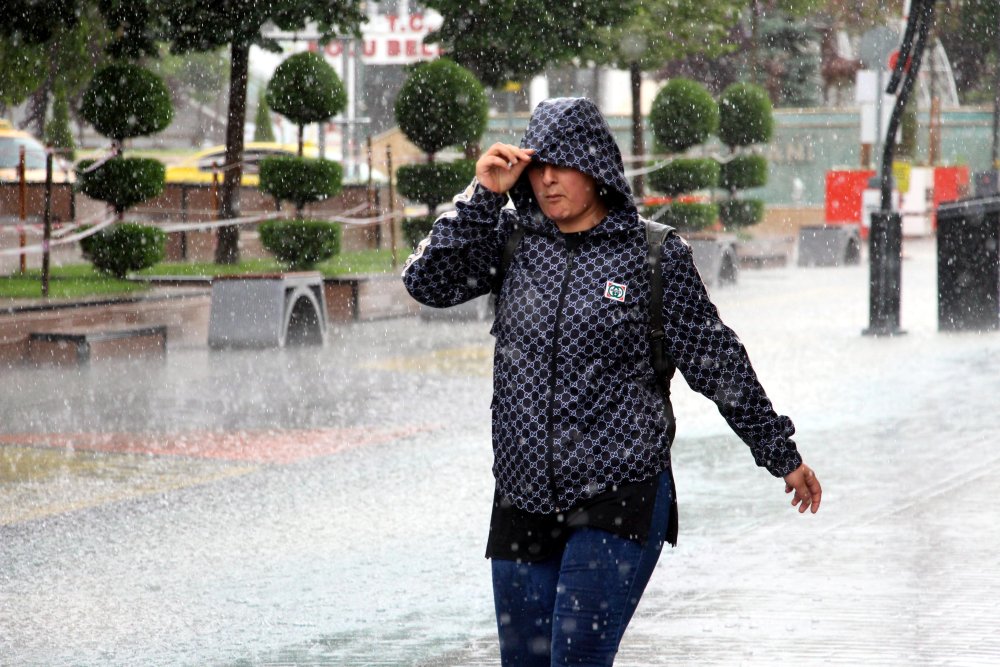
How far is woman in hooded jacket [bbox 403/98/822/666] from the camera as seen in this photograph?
390cm

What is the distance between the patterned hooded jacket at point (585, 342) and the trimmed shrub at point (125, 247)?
48.4 feet

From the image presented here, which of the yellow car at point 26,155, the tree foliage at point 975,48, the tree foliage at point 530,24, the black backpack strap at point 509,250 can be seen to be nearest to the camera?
the black backpack strap at point 509,250

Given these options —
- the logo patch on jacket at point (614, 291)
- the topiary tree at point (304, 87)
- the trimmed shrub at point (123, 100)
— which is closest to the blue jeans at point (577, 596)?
the logo patch on jacket at point (614, 291)

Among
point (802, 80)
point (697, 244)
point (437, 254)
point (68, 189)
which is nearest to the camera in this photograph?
point (437, 254)

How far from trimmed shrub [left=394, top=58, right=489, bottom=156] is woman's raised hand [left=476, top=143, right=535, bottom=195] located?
58.2ft

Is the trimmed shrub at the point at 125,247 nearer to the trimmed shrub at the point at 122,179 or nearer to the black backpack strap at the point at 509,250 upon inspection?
the trimmed shrub at the point at 122,179

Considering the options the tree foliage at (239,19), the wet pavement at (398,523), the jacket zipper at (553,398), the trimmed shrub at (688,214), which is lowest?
the wet pavement at (398,523)

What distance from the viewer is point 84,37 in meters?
24.7

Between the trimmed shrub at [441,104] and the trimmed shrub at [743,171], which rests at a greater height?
the trimmed shrub at [441,104]

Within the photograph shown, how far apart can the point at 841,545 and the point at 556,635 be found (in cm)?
368

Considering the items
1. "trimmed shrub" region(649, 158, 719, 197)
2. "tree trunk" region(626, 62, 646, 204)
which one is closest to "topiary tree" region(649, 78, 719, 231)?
"trimmed shrub" region(649, 158, 719, 197)

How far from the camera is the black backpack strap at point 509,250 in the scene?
4.08 meters

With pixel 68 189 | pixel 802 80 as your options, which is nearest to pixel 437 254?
pixel 68 189

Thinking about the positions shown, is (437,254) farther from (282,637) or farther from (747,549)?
(747,549)
